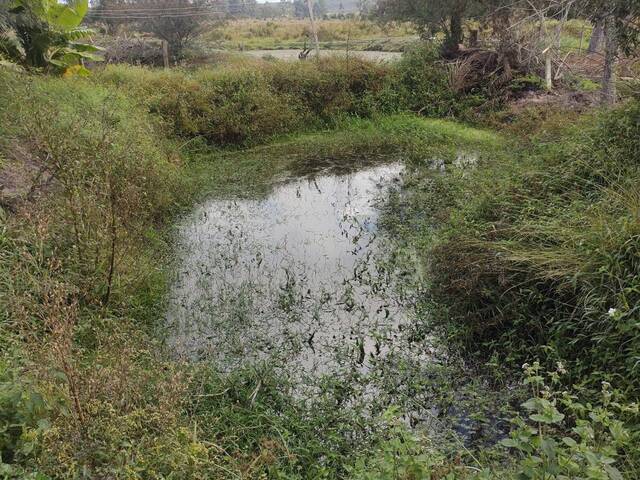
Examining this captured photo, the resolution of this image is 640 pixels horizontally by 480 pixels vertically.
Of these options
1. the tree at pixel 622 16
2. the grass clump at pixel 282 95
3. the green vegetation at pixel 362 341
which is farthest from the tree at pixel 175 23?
the tree at pixel 622 16

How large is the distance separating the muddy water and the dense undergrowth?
1.11ft

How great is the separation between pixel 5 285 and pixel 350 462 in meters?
2.93

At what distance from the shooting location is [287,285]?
540cm

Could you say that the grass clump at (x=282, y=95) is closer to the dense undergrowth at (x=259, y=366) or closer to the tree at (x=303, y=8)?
the dense undergrowth at (x=259, y=366)

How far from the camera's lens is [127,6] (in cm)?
2334

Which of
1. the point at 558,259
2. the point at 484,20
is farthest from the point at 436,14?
the point at 558,259

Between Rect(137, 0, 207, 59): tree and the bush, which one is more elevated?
Rect(137, 0, 207, 59): tree

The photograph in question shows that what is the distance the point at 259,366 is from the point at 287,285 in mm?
1391

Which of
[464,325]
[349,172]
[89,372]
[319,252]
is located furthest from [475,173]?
[89,372]

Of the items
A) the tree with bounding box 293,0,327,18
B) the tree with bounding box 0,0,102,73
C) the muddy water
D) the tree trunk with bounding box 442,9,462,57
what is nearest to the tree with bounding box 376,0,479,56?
the tree trunk with bounding box 442,9,462,57

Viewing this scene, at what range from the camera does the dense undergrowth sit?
104 inches

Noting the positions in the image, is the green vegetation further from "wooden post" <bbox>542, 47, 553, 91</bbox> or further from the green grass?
"wooden post" <bbox>542, 47, 553, 91</bbox>

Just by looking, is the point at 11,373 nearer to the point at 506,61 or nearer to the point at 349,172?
the point at 349,172

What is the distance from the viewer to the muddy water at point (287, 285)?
446 cm
